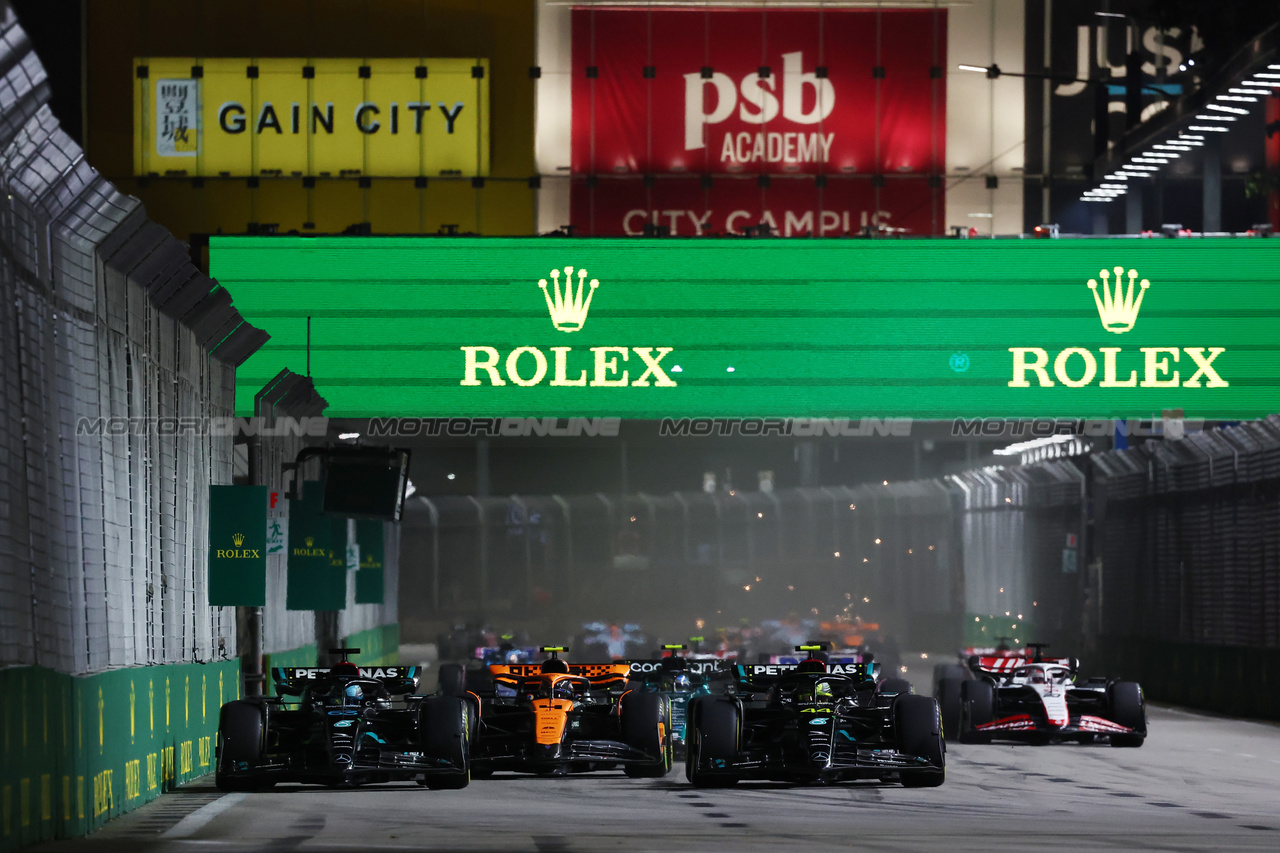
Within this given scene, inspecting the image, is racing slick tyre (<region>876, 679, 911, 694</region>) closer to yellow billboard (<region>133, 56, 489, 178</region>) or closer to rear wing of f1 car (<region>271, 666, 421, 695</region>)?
rear wing of f1 car (<region>271, 666, 421, 695</region>)

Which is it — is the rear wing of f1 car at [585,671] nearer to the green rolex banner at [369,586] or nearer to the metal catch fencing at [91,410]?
the metal catch fencing at [91,410]

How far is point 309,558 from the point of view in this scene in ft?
75.1

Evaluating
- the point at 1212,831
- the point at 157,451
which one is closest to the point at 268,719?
the point at 157,451

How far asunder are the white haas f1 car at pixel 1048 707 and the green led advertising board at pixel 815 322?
9.27 ft

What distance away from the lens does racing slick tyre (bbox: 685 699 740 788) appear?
1501cm

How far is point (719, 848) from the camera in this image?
34.8 ft

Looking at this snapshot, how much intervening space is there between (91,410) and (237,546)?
169 inches

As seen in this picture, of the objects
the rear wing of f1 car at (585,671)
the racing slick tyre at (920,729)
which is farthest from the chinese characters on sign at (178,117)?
the racing slick tyre at (920,729)

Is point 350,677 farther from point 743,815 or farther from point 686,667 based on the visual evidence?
point 686,667

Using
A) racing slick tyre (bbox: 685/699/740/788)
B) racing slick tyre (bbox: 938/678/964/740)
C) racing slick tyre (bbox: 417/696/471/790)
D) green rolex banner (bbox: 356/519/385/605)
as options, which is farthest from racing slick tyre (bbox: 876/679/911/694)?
green rolex banner (bbox: 356/519/385/605)

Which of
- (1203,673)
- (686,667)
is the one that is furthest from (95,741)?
(1203,673)

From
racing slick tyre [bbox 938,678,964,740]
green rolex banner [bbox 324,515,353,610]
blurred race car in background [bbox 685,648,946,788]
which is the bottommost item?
racing slick tyre [bbox 938,678,964,740]

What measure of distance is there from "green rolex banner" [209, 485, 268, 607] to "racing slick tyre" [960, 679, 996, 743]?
7350 millimetres

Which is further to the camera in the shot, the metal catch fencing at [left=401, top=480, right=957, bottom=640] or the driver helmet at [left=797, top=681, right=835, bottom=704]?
the metal catch fencing at [left=401, top=480, right=957, bottom=640]
